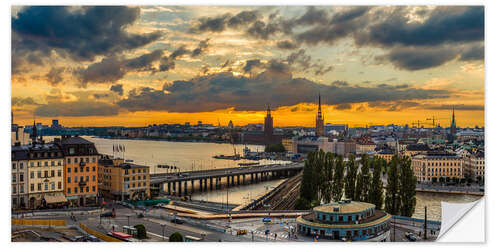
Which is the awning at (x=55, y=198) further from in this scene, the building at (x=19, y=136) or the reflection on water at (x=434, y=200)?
the reflection on water at (x=434, y=200)

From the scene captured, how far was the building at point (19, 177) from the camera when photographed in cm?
1460

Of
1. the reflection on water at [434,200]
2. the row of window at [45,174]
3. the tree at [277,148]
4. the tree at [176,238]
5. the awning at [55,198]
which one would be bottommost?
the reflection on water at [434,200]

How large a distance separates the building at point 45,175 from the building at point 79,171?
0.22 meters

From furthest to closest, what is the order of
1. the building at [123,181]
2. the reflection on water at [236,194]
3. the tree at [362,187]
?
1. the reflection on water at [236,194]
2. the building at [123,181]
3. the tree at [362,187]

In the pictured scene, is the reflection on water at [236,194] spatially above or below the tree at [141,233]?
below

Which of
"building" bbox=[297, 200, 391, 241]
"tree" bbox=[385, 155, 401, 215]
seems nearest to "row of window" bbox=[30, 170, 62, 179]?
"building" bbox=[297, 200, 391, 241]

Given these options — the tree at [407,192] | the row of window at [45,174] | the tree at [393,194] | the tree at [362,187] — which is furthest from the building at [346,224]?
the row of window at [45,174]

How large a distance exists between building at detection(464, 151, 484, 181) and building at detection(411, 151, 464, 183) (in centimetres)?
34

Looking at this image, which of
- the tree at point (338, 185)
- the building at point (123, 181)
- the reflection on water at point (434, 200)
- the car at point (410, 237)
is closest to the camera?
the car at point (410, 237)

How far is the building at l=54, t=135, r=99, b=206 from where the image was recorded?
52.1 ft

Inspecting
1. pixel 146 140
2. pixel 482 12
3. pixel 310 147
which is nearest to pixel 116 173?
pixel 482 12

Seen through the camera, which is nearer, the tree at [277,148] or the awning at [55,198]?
the awning at [55,198]

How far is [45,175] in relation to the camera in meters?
15.4

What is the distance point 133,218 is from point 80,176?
133 inches
